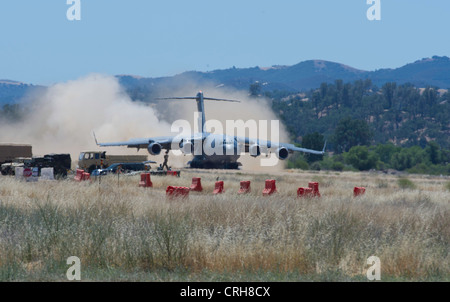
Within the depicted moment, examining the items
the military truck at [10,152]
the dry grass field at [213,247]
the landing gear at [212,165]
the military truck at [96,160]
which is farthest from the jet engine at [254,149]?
the dry grass field at [213,247]

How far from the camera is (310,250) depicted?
11.6m

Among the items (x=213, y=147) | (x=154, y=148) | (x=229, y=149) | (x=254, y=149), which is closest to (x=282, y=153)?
(x=254, y=149)

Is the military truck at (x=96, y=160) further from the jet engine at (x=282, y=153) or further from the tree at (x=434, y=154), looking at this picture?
the tree at (x=434, y=154)

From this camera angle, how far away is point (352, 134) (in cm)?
13175

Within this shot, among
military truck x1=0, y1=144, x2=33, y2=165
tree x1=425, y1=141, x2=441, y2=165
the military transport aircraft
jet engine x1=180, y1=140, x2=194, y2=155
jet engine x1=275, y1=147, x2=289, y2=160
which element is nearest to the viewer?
military truck x1=0, y1=144, x2=33, y2=165

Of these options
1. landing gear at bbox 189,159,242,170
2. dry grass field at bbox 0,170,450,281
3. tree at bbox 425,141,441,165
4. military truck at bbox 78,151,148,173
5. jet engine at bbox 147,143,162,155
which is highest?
dry grass field at bbox 0,170,450,281

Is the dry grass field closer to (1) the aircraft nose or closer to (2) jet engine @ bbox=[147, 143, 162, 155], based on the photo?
(1) the aircraft nose

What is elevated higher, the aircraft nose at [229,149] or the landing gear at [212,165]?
the aircraft nose at [229,149]

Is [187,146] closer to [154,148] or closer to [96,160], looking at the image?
[154,148]

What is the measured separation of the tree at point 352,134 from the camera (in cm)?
13112

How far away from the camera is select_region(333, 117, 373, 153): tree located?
430 ft

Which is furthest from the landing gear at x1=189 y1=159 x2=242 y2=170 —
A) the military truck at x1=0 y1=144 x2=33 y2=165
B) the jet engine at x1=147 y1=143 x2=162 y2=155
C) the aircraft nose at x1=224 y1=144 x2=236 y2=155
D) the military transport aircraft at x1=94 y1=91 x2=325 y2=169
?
the military truck at x1=0 y1=144 x2=33 y2=165

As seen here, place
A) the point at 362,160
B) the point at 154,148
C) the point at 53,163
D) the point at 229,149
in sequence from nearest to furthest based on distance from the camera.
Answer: the point at 53,163 < the point at 229,149 < the point at 154,148 < the point at 362,160
